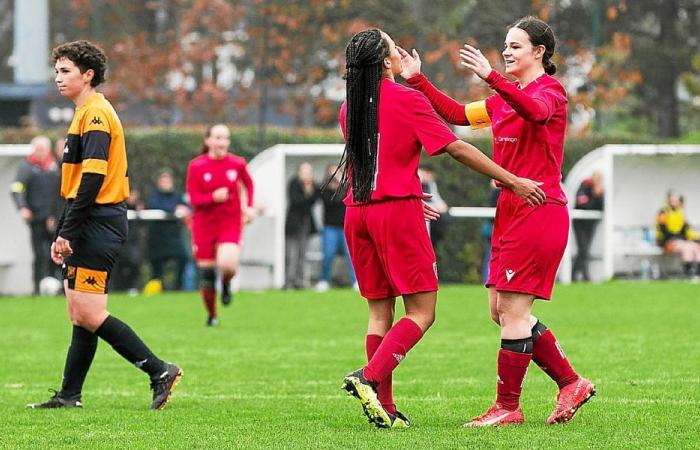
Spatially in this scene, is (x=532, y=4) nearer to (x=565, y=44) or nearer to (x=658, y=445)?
(x=565, y=44)

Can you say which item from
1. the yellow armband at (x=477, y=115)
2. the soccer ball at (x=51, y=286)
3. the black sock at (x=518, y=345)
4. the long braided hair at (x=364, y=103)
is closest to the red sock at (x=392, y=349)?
the black sock at (x=518, y=345)

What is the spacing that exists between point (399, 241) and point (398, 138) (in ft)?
1.69

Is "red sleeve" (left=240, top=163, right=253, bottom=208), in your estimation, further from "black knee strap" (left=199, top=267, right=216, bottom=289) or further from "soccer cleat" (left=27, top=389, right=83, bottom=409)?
"soccer cleat" (left=27, top=389, right=83, bottom=409)

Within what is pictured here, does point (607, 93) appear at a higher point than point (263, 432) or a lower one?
higher

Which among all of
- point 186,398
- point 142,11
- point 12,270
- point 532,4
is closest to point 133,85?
point 142,11

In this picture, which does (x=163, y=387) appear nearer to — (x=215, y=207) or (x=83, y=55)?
(x=83, y=55)

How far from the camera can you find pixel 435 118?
24.6 feet

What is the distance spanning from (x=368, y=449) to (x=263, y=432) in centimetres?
97

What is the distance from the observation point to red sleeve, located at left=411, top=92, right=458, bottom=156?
7.44 m

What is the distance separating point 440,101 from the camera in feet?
26.6

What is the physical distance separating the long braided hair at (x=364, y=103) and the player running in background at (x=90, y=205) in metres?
1.79

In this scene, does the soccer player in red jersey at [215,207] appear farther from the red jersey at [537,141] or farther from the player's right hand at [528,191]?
the player's right hand at [528,191]

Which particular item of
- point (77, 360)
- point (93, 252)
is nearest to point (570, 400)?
point (93, 252)

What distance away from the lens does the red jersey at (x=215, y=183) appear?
16078 millimetres
